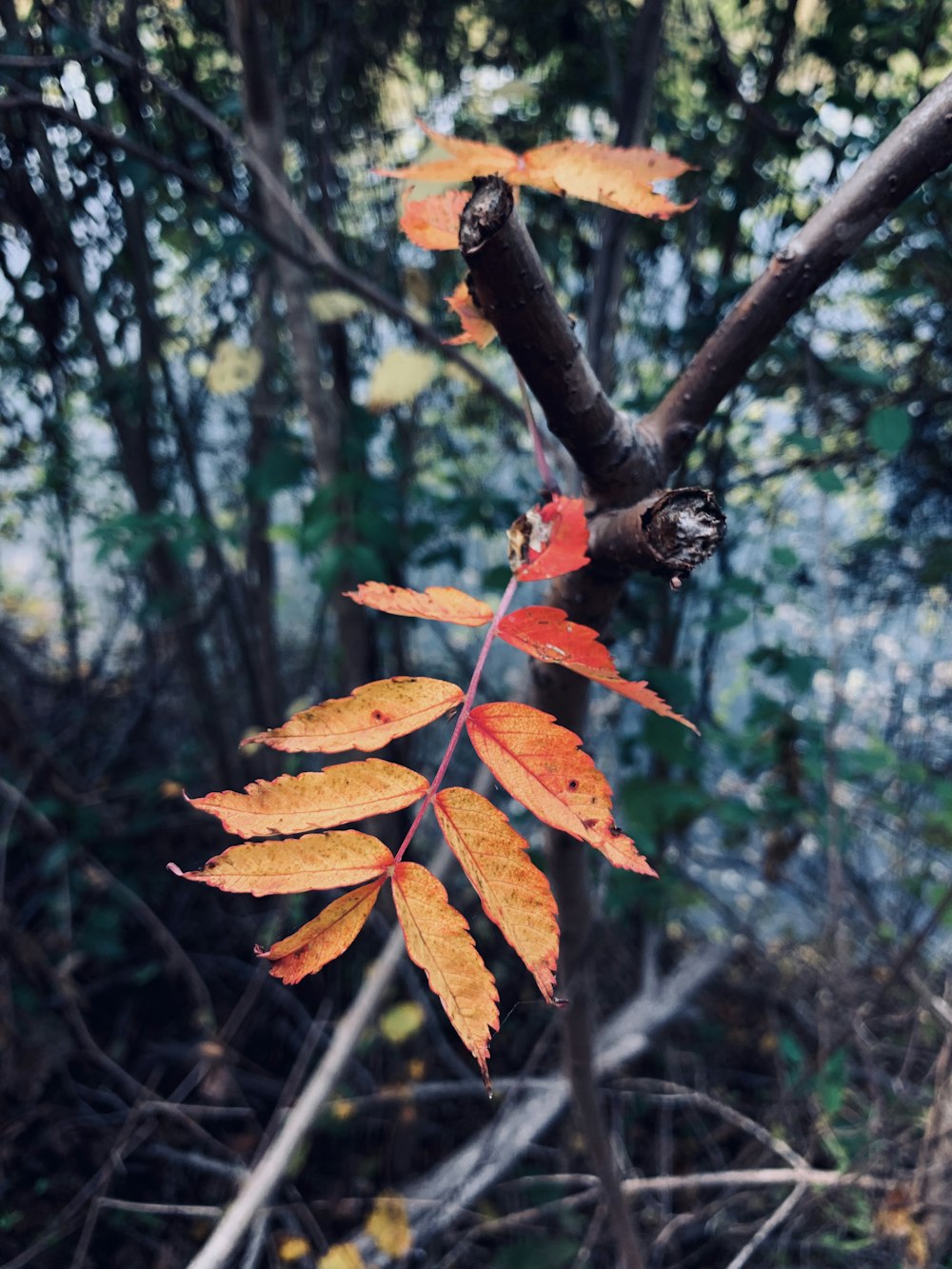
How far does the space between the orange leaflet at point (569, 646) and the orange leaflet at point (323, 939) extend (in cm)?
18

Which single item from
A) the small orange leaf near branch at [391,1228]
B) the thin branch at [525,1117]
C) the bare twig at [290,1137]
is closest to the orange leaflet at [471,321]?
the bare twig at [290,1137]

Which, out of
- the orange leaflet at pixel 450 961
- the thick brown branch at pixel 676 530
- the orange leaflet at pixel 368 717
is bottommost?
the orange leaflet at pixel 450 961

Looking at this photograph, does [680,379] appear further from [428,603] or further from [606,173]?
[428,603]

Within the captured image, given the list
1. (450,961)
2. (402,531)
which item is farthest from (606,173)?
(402,531)

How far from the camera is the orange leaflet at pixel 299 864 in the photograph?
396 mm

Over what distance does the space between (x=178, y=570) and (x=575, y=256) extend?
5.23 feet

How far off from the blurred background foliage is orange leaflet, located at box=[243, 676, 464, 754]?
3.03ft

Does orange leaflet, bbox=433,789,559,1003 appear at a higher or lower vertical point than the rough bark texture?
lower

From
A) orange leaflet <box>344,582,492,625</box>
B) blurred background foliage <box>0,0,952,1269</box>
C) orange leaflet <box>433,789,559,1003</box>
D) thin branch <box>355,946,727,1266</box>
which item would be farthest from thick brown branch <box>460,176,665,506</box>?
thin branch <box>355,946,727,1266</box>

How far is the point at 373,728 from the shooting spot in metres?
0.46

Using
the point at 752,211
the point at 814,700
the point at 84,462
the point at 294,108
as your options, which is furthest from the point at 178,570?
the point at 814,700

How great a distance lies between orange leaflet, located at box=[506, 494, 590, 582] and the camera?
0.49 meters

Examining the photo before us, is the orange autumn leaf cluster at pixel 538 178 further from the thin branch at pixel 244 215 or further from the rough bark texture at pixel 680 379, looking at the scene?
the thin branch at pixel 244 215

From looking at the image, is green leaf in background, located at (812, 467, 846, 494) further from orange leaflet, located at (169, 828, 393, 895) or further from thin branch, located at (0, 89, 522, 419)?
orange leaflet, located at (169, 828, 393, 895)
